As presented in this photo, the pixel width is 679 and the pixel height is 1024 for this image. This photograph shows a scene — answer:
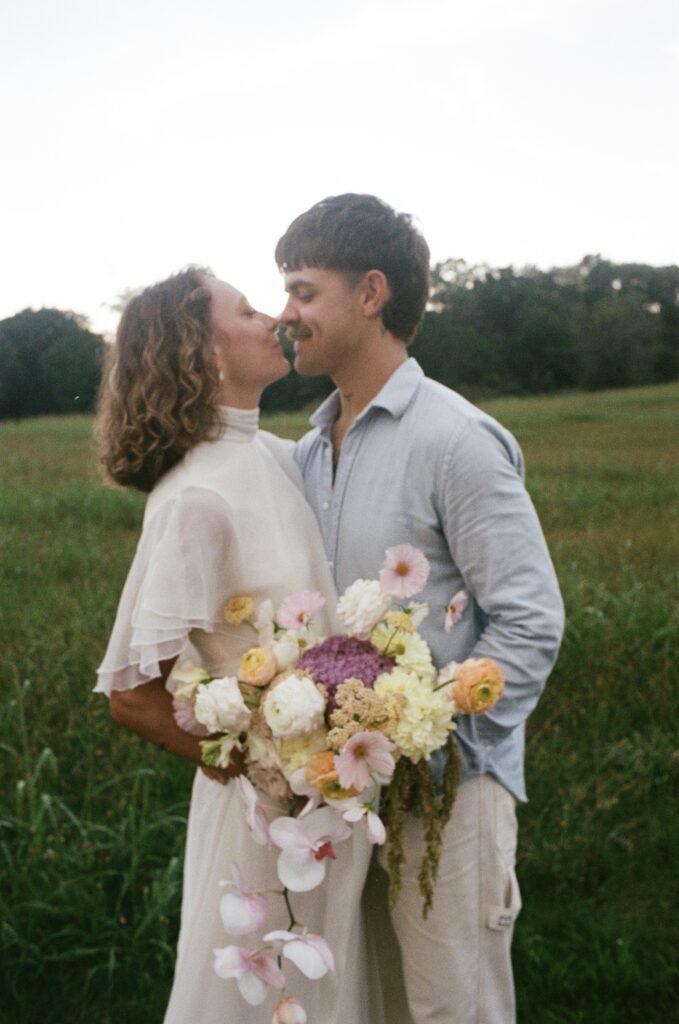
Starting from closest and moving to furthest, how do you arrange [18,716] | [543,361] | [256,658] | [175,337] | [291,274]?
Answer: [256,658]
[175,337]
[291,274]
[18,716]
[543,361]

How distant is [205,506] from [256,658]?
0.44 metres

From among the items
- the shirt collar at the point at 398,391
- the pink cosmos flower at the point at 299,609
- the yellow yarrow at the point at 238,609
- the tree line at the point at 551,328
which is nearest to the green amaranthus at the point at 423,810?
the pink cosmos flower at the point at 299,609

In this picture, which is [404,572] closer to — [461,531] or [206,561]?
[461,531]

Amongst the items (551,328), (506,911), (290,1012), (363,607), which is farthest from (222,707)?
(551,328)

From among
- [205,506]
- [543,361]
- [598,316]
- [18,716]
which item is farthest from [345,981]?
[543,361]

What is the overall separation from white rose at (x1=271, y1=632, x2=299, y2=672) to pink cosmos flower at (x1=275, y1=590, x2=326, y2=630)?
0.03 m

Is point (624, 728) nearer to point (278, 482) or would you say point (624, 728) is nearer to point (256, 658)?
point (278, 482)

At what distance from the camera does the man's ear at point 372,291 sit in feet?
9.46

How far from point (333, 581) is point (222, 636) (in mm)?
343

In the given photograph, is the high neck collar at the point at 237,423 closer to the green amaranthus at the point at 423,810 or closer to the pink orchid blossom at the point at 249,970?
the green amaranthus at the point at 423,810

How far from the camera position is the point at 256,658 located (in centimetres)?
213

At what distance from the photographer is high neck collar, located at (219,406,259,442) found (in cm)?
267

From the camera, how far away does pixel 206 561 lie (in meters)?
2.40

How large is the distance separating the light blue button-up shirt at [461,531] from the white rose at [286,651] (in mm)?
481
